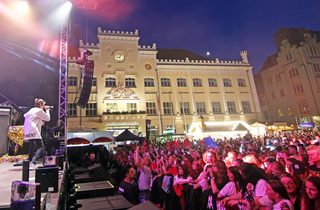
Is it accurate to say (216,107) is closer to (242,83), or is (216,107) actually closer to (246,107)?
(246,107)

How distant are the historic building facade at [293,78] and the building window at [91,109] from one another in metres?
31.0

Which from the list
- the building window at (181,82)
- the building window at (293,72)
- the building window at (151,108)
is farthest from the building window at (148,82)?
the building window at (293,72)

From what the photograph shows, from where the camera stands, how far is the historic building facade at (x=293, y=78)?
36.0 meters

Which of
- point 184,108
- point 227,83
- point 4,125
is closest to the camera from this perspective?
point 4,125

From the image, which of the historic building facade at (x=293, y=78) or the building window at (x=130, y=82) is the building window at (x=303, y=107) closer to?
the historic building facade at (x=293, y=78)

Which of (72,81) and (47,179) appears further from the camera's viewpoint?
(72,81)

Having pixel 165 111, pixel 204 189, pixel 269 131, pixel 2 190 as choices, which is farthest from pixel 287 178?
pixel 165 111

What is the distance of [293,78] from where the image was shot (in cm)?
3888

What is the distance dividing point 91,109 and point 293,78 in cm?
3565

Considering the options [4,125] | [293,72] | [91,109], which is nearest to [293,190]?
[4,125]

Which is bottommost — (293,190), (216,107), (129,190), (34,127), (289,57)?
(129,190)

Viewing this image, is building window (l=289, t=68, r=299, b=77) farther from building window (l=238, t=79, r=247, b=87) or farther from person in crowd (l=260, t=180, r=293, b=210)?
person in crowd (l=260, t=180, r=293, b=210)

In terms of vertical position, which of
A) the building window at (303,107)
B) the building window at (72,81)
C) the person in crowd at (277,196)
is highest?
the building window at (72,81)

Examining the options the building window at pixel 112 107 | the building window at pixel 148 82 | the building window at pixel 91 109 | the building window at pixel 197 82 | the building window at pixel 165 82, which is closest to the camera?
the building window at pixel 91 109
